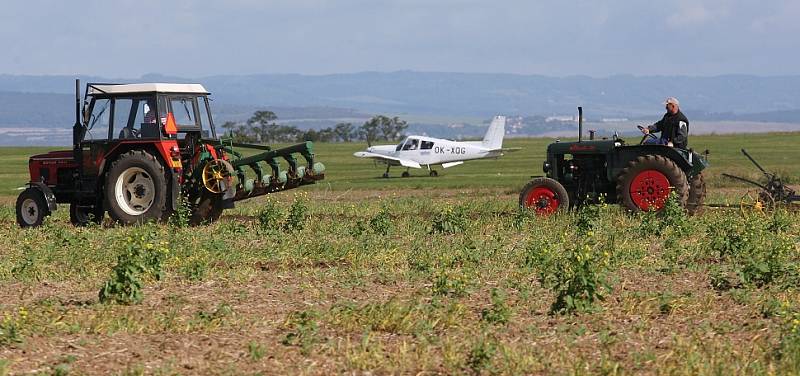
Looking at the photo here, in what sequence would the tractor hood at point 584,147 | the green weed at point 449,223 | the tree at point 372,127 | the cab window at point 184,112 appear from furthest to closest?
the tree at point 372,127
the tractor hood at point 584,147
the cab window at point 184,112
the green weed at point 449,223

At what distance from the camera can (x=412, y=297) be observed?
9.87 m

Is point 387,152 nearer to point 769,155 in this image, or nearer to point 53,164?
point 769,155

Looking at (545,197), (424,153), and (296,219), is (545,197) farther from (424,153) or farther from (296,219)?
(424,153)

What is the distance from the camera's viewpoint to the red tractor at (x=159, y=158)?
54.7 feet

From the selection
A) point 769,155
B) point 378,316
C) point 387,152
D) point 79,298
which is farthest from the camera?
point 769,155

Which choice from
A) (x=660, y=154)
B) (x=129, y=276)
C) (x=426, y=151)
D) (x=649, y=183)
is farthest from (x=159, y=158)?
(x=426, y=151)

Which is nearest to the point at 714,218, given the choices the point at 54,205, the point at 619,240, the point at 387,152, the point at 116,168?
the point at 619,240

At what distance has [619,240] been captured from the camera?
13719mm

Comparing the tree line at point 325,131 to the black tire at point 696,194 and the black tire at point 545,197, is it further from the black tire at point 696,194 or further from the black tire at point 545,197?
the black tire at point 696,194

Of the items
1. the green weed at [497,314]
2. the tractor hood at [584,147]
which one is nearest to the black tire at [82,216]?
the tractor hood at [584,147]

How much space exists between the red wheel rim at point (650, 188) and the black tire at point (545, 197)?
1.07m

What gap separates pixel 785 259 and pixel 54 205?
10670mm

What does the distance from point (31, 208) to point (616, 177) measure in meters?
8.55

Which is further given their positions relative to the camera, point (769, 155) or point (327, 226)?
point (769, 155)
